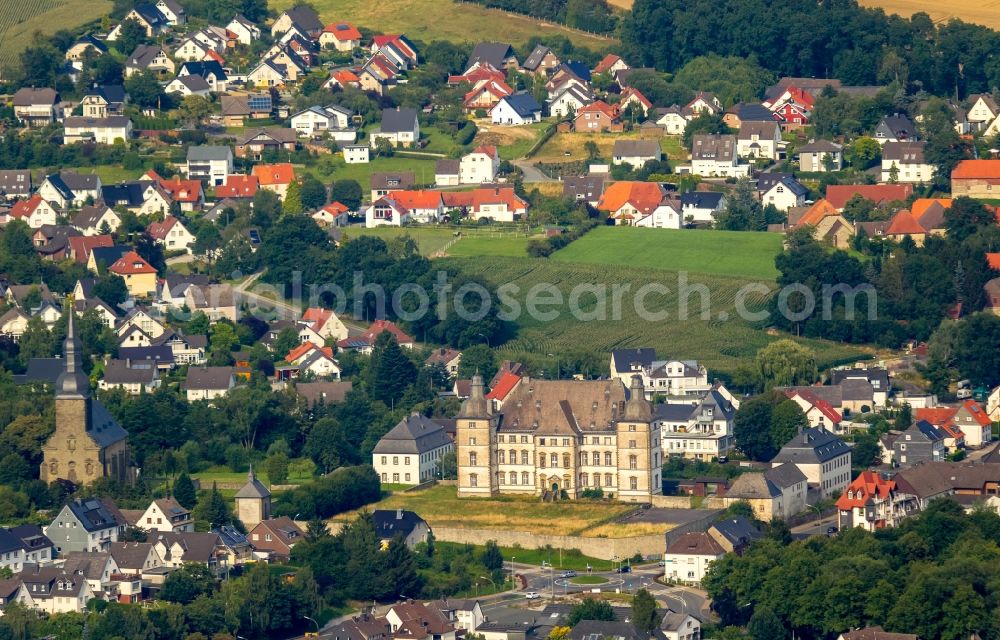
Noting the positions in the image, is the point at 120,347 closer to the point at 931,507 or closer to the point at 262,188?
the point at 262,188

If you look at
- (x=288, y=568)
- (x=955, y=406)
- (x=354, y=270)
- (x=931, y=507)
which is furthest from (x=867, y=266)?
(x=288, y=568)

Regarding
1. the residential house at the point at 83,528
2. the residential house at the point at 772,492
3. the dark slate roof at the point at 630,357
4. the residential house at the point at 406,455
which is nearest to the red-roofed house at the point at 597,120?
the dark slate roof at the point at 630,357

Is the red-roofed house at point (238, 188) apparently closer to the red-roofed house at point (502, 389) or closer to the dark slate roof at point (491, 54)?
the dark slate roof at point (491, 54)

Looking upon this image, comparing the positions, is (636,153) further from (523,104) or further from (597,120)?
(523,104)

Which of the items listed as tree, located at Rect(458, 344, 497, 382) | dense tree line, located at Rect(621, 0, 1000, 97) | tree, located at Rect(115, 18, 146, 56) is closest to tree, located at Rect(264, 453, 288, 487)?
tree, located at Rect(458, 344, 497, 382)

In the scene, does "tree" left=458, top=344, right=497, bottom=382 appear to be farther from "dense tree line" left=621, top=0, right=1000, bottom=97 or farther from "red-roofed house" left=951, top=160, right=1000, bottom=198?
"dense tree line" left=621, top=0, right=1000, bottom=97
